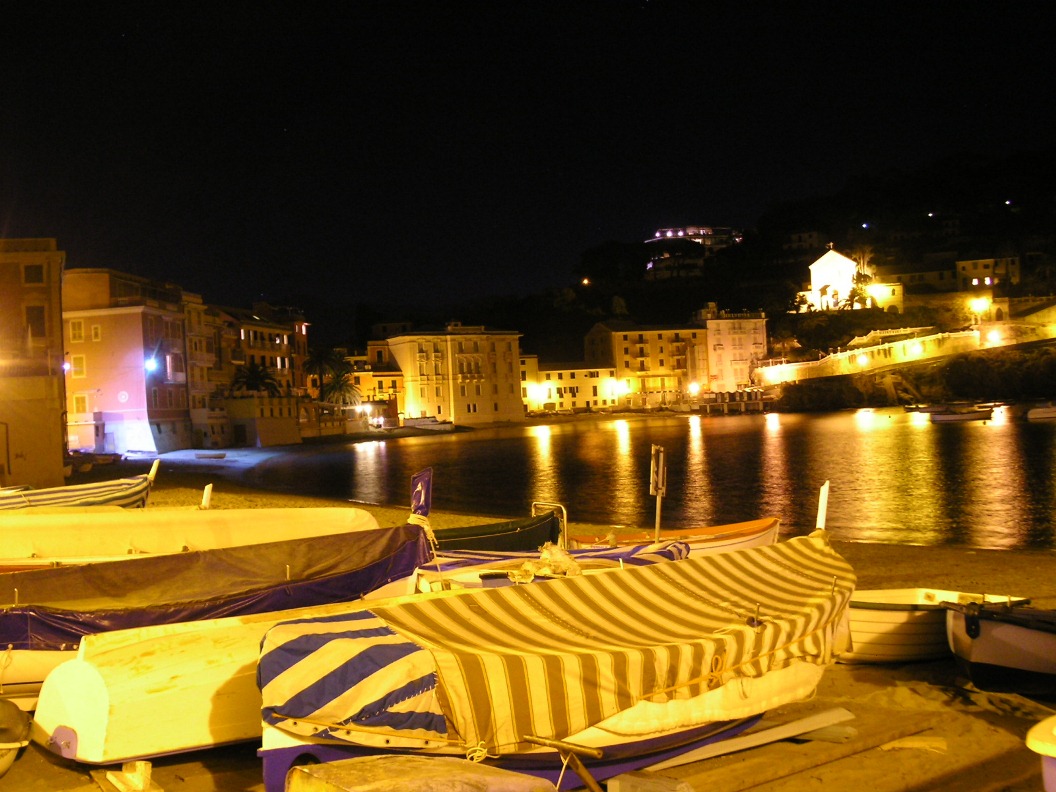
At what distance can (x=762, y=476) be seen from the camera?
4578 centimetres

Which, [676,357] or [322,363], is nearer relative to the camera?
[322,363]

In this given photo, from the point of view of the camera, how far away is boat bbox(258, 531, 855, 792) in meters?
5.95

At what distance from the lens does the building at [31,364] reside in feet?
108

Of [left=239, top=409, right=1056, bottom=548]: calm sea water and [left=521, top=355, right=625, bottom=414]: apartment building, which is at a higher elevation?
[left=521, top=355, right=625, bottom=414]: apartment building

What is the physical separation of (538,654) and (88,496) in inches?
615

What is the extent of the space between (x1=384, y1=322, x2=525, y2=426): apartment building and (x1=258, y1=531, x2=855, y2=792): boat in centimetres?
10014

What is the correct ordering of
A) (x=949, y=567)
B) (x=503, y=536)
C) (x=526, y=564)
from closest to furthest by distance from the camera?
(x=526, y=564), (x=503, y=536), (x=949, y=567)

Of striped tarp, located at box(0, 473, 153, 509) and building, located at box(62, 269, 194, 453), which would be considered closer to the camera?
striped tarp, located at box(0, 473, 153, 509)

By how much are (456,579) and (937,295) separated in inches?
5220

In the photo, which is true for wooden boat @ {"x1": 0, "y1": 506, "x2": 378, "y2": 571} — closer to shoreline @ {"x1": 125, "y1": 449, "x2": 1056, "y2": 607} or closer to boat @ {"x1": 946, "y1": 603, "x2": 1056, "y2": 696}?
boat @ {"x1": 946, "y1": 603, "x2": 1056, "y2": 696}

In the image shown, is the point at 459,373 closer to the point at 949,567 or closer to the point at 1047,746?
the point at 949,567

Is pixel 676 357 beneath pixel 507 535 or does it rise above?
above

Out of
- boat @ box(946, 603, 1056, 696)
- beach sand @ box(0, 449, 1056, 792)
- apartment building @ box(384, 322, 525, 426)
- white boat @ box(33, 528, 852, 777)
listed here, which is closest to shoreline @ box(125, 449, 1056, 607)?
boat @ box(946, 603, 1056, 696)

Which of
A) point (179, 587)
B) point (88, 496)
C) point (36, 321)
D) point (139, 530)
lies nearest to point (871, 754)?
point (179, 587)
